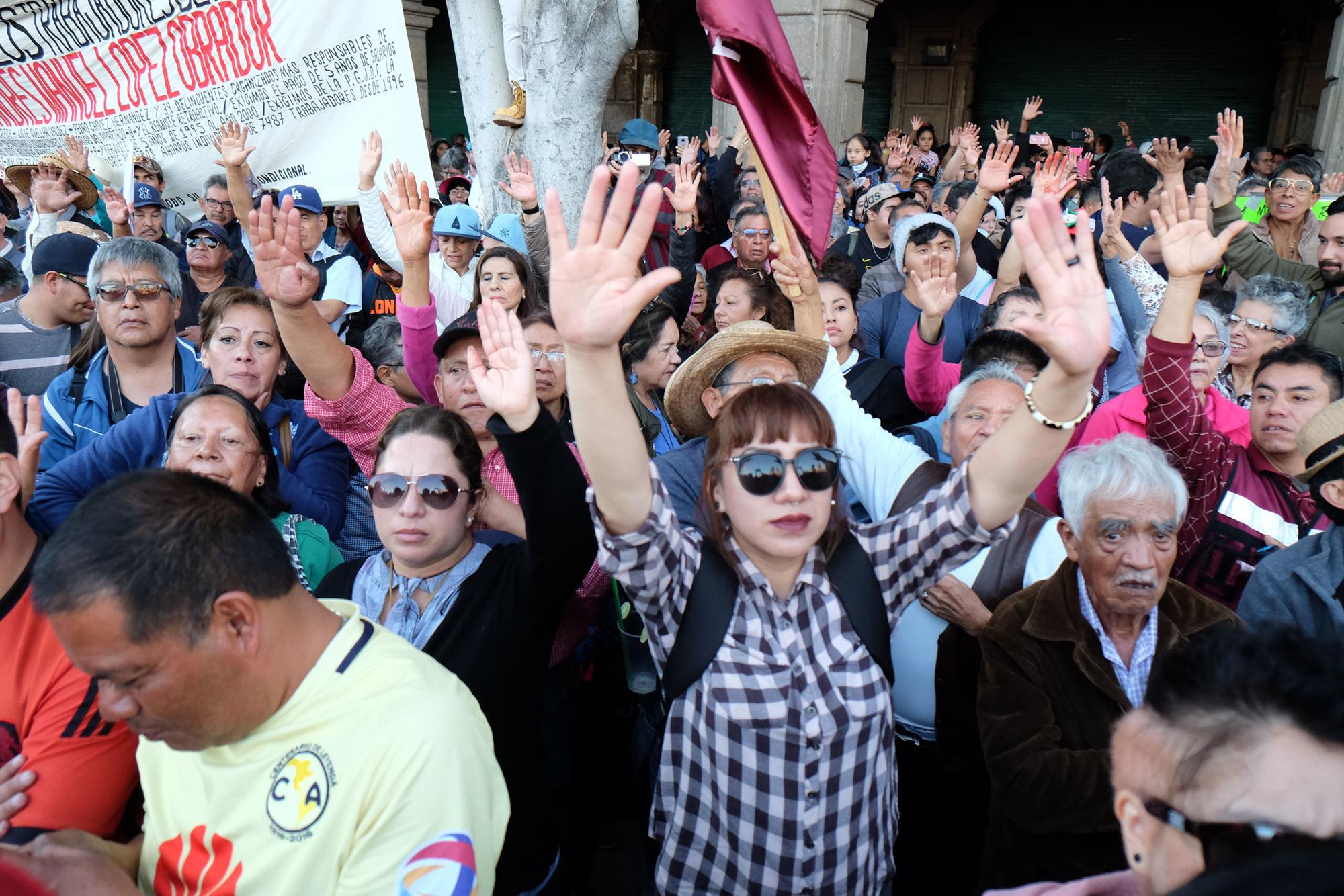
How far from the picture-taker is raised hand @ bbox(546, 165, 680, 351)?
1.52 metres

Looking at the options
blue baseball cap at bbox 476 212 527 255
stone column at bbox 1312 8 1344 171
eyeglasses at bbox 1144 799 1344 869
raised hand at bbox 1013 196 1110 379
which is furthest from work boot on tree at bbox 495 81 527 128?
stone column at bbox 1312 8 1344 171

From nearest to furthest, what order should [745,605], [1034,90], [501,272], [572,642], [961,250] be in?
[745,605] < [572,642] < [501,272] < [961,250] < [1034,90]

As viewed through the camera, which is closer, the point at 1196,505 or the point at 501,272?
the point at 1196,505

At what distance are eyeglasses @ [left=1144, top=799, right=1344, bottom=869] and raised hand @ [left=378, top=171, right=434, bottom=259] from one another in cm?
284

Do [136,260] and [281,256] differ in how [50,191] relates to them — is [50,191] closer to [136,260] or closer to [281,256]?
[136,260]

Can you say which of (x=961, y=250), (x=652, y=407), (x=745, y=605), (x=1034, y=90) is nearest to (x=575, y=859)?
(x=745, y=605)

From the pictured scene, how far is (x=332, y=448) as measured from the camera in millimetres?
2908

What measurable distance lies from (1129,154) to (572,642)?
5.20 meters

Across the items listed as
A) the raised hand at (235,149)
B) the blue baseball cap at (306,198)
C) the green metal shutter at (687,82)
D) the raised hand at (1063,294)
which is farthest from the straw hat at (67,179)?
the green metal shutter at (687,82)

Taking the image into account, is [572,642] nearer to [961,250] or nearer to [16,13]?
[961,250]

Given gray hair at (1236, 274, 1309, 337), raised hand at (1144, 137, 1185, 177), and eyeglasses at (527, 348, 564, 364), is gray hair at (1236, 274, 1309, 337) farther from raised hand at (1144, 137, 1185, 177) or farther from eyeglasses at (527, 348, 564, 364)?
eyeglasses at (527, 348, 564, 364)

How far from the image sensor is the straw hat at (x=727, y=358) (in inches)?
108

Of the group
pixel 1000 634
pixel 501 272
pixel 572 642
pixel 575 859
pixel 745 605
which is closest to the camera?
pixel 745 605

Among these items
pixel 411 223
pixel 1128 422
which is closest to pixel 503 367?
pixel 411 223
